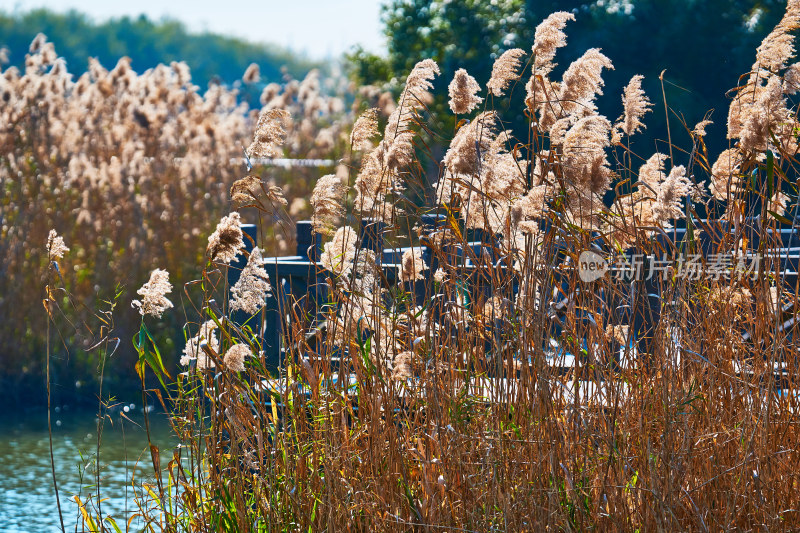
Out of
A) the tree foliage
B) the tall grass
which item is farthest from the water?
the tree foliage

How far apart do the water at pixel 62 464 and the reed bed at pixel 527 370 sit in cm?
130

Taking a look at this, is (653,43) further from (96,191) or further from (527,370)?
(527,370)

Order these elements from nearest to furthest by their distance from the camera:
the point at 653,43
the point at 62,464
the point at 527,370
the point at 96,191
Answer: the point at 527,370
the point at 62,464
the point at 96,191
the point at 653,43

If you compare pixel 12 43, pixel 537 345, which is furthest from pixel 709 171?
pixel 12 43

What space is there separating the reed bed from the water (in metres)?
1.30

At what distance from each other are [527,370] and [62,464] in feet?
11.9

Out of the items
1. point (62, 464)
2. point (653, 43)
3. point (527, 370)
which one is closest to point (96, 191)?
point (62, 464)

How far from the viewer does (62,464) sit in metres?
5.01

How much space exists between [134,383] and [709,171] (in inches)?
192

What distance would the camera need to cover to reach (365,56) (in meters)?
15.4

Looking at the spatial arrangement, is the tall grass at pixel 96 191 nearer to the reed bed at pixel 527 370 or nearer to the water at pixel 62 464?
the water at pixel 62 464

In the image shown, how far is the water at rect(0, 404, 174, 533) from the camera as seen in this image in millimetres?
4121

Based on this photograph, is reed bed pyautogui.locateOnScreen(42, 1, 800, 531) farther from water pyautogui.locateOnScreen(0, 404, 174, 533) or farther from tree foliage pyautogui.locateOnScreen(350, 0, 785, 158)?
tree foliage pyautogui.locateOnScreen(350, 0, 785, 158)

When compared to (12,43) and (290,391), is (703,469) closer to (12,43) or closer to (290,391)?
(290,391)
